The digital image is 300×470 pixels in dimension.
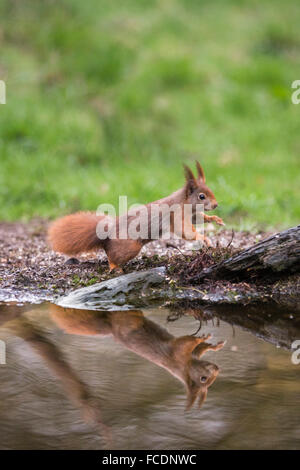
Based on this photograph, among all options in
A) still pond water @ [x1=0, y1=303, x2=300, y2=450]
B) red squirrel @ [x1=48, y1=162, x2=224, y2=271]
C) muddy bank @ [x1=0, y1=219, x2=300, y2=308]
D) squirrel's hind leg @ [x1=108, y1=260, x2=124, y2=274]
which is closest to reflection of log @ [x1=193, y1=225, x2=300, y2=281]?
muddy bank @ [x1=0, y1=219, x2=300, y2=308]

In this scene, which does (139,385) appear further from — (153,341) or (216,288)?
(216,288)

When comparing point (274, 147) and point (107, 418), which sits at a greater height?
point (274, 147)

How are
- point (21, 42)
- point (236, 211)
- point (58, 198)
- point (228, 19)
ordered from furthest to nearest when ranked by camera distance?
point (228, 19) → point (21, 42) → point (58, 198) → point (236, 211)

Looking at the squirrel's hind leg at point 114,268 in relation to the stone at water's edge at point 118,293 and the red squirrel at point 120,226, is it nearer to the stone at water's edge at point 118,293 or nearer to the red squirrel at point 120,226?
the red squirrel at point 120,226

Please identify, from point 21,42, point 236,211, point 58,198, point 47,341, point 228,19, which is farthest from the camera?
point 228,19

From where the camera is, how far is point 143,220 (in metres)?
4.59

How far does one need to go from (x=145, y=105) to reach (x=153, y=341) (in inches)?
276

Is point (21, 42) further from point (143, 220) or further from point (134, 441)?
point (134, 441)

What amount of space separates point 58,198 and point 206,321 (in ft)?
13.4

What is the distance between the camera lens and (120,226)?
462 cm

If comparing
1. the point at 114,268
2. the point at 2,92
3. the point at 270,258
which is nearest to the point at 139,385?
the point at 270,258

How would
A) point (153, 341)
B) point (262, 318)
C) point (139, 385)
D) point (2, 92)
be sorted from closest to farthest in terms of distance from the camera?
point (139, 385) < point (153, 341) < point (262, 318) < point (2, 92)

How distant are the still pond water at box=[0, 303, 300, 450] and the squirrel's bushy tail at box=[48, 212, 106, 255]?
0.70 meters

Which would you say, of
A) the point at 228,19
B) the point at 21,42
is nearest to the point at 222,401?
the point at 21,42
